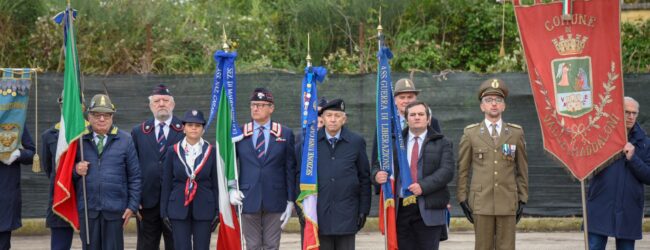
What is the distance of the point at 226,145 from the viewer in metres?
9.08

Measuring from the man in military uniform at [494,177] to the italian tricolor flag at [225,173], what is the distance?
6.80 feet

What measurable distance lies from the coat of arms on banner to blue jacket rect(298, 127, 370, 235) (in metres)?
1.82

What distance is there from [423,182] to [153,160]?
2.77 m

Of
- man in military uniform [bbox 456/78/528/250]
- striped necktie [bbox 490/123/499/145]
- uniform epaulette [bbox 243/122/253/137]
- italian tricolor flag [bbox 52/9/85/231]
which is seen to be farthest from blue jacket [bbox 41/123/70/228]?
striped necktie [bbox 490/123/499/145]

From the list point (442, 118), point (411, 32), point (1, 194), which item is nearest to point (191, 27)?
point (411, 32)

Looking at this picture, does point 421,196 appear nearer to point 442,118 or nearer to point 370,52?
point 442,118

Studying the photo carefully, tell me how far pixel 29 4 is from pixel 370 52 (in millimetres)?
5155

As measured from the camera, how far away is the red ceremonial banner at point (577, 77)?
8.07 metres

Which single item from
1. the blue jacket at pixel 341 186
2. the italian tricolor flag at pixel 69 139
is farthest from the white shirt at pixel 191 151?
the blue jacket at pixel 341 186

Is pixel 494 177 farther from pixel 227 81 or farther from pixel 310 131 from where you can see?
pixel 227 81

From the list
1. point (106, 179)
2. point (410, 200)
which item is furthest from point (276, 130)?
point (106, 179)

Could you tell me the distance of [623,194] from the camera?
9.05m

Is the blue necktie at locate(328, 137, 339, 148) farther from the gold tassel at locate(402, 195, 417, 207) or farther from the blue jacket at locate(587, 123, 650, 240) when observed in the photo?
the blue jacket at locate(587, 123, 650, 240)

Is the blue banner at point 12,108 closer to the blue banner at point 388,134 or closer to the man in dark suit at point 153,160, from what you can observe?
the man in dark suit at point 153,160
